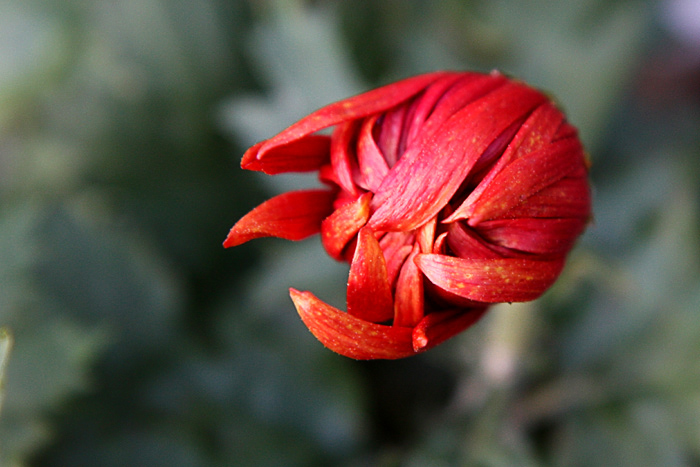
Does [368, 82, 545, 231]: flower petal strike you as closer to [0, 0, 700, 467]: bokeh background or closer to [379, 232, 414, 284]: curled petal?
[379, 232, 414, 284]: curled petal

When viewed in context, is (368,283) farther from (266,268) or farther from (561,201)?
(266,268)

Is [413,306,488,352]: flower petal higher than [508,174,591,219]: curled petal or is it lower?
lower

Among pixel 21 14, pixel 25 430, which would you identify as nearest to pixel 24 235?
pixel 25 430

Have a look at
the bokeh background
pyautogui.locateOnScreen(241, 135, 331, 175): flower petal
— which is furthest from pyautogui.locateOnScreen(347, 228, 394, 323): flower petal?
the bokeh background

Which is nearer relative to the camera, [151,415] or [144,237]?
[151,415]

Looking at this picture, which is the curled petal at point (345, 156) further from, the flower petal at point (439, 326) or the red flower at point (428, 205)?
the flower petal at point (439, 326)

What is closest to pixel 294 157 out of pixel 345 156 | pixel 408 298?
pixel 345 156

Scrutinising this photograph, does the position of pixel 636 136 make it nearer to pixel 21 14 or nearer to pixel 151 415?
pixel 151 415

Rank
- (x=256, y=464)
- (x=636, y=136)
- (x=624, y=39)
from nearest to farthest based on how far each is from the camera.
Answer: (x=256, y=464), (x=624, y=39), (x=636, y=136)
